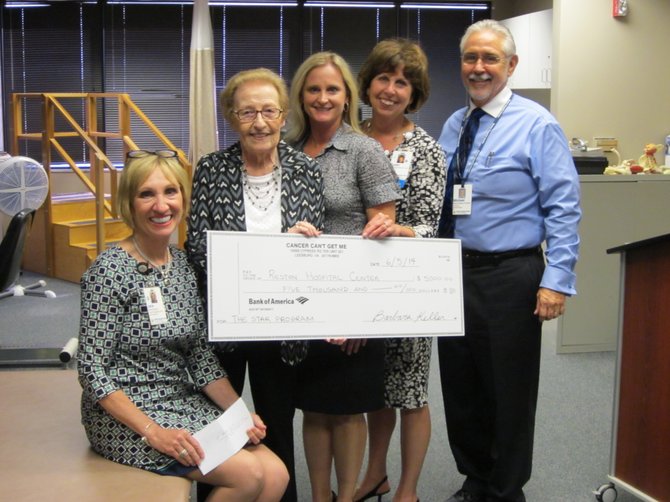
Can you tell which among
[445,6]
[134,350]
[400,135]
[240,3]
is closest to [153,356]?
[134,350]

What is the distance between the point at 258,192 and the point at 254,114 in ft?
0.67

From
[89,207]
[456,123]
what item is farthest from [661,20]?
[89,207]

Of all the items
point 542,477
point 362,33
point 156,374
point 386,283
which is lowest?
point 542,477

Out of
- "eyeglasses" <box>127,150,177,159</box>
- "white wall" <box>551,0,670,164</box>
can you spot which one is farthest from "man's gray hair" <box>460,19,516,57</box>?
"white wall" <box>551,0,670,164</box>

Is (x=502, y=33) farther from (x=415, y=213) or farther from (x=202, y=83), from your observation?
(x=202, y=83)

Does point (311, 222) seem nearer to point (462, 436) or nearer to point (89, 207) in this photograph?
point (462, 436)

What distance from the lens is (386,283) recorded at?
213 cm

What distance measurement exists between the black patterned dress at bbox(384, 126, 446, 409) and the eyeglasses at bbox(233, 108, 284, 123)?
18.2 inches

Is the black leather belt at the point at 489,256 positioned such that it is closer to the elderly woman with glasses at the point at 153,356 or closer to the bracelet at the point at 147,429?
the elderly woman with glasses at the point at 153,356

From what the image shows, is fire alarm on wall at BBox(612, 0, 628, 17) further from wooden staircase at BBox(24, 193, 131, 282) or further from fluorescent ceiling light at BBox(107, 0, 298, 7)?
wooden staircase at BBox(24, 193, 131, 282)

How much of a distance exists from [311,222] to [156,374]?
0.56m

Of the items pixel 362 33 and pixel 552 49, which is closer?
pixel 552 49

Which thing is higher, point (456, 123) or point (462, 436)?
point (456, 123)

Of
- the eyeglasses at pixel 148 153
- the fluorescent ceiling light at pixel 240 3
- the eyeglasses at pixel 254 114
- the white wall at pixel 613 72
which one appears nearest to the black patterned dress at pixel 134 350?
the eyeglasses at pixel 148 153
